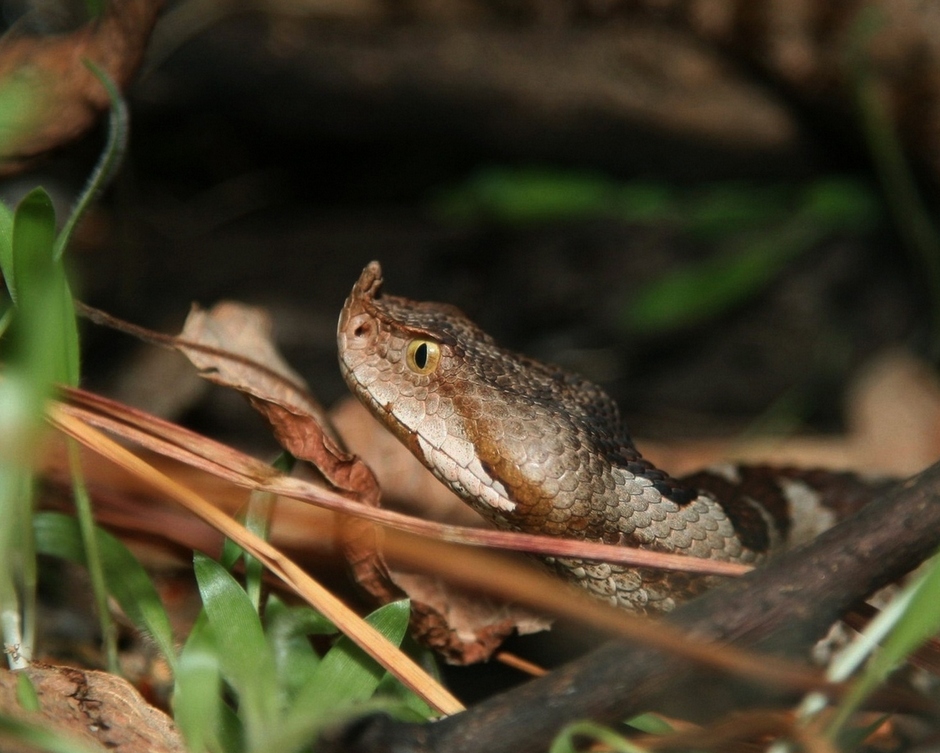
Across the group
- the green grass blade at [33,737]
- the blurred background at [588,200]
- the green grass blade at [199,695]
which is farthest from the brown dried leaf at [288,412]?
the blurred background at [588,200]

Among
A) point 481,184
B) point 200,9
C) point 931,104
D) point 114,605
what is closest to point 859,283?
point 931,104

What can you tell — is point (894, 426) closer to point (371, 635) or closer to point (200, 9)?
point (371, 635)

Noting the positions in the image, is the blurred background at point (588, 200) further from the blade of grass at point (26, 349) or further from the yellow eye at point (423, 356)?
the blade of grass at point (26, 349)

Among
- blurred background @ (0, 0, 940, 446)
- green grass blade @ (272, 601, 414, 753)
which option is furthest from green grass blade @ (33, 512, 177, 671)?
blurred background @ (0, 0, 940, 446)

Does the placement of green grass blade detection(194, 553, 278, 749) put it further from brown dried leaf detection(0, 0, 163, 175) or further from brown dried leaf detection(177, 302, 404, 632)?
brown dried leaf detection(0, 0, 163, 175)

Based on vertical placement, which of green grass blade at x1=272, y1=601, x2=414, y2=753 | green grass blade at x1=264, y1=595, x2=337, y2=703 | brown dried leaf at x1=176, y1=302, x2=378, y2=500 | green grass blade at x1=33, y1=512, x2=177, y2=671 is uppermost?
brown dried leaf at x1=176, y1=302, x2=378, y2=500
